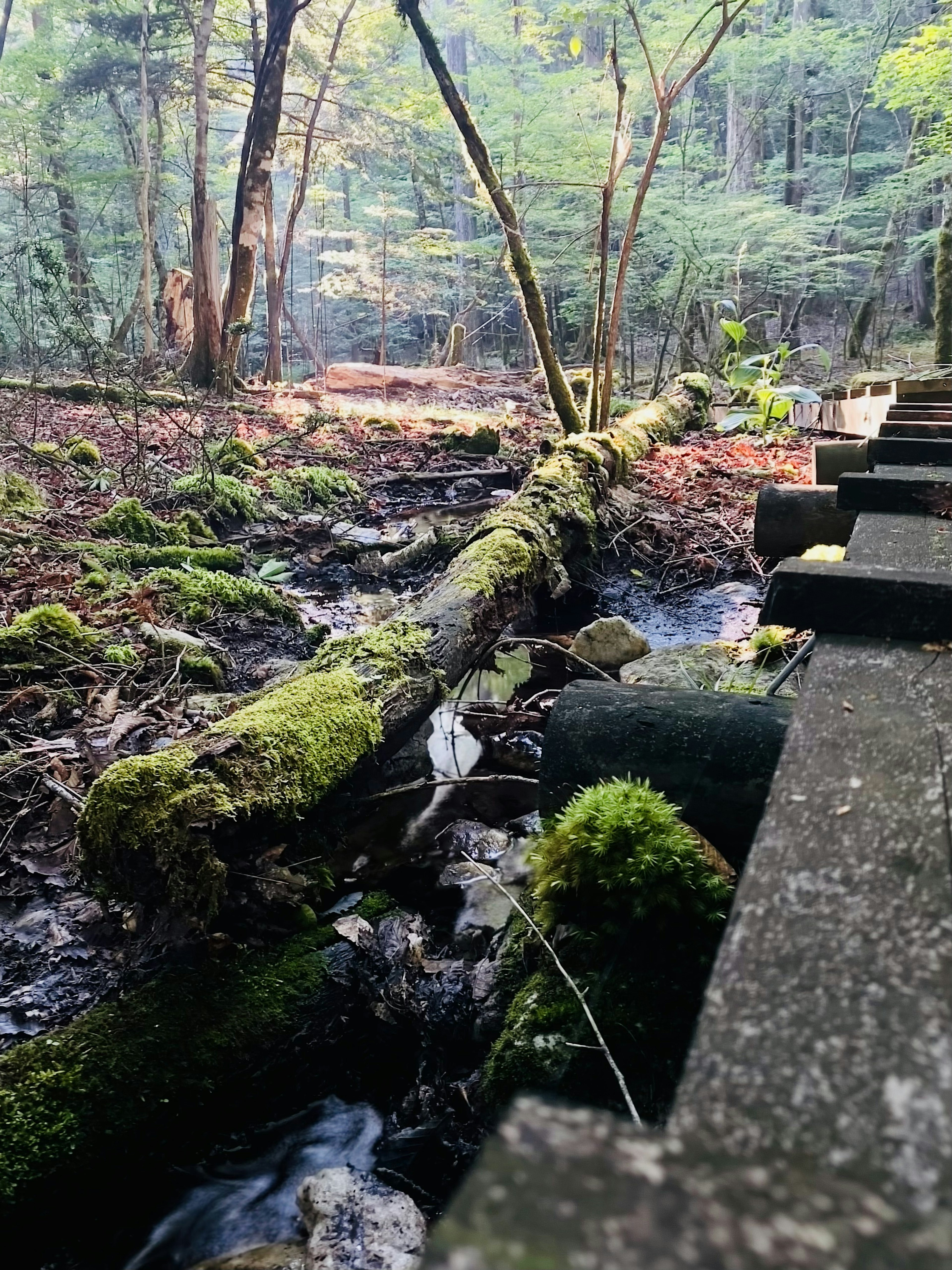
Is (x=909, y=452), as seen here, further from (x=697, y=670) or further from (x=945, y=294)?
(x=945, y=294)

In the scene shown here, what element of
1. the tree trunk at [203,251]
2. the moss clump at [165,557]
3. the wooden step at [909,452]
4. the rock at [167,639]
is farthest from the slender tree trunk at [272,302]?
the wooden step at [909,452]

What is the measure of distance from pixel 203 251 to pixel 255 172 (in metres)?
1.53

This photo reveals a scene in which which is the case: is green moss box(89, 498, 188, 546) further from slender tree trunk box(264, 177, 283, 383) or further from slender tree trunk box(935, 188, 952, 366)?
slender tree trunk box(935, 188, 952, 366)

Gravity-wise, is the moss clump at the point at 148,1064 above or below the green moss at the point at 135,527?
below

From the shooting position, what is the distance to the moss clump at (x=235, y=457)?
8.76 meters

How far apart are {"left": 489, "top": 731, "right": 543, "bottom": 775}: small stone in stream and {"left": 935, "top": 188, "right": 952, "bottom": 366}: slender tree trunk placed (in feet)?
43.2

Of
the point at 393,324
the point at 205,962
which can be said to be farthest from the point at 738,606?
the point at 393,324

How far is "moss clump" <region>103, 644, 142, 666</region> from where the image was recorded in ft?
14.6

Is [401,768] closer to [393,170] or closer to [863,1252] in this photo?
[863,1252]

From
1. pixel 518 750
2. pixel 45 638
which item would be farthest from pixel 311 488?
pixel 518 750

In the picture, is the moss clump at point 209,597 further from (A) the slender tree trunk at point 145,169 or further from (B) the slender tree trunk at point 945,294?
(B) the slender tree trunk at point 945,294

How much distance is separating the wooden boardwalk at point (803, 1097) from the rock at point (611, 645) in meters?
4.12

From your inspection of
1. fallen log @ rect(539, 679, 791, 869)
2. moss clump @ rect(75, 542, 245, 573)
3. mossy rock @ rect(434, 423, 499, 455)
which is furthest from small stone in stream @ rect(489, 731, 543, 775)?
mossy rock @ rect(434, 423, 499, 455)

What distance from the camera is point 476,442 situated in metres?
11.0
